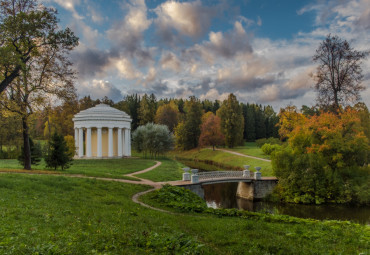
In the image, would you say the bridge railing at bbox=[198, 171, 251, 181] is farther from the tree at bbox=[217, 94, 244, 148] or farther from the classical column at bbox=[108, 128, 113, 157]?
the tree at bbox=[217, 94, 244, 148]

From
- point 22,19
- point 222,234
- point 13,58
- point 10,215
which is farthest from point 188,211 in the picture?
point 22,19

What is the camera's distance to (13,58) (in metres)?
15.5

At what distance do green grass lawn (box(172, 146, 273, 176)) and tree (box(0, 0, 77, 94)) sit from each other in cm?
2613

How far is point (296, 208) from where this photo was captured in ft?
74.9

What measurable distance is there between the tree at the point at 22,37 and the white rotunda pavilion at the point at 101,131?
24.6 metres

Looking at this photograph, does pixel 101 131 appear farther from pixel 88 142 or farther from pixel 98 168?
pixel 98 168

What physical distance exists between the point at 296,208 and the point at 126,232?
18731 mm

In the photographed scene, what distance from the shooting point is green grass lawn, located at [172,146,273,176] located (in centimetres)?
3722

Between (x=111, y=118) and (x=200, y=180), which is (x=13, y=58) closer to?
(x=200, y=180)

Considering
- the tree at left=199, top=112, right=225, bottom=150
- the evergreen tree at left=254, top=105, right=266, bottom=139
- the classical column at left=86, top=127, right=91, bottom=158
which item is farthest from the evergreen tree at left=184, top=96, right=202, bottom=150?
the evergreen tree at left=254, top=105, right=266, bottom=139

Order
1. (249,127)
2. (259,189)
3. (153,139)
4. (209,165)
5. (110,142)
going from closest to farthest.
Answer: (259,189), (110,142), (209,165), (153,139), (249,127)

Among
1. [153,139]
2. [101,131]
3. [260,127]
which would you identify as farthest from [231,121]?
[260,127]

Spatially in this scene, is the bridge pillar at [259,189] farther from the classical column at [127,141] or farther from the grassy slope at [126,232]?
the classical column at [127,141]

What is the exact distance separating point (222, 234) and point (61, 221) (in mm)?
5154
